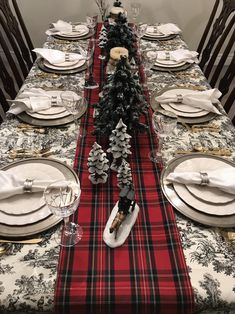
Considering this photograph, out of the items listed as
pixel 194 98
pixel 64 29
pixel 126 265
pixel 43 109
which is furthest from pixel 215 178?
pixel 64 29

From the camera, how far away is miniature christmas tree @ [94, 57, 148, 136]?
0.97m

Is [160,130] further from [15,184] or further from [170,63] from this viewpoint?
[170,63]

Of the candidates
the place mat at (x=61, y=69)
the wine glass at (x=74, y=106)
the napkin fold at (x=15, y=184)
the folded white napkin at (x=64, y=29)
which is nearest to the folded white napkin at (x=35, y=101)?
the wine glass at (x=74, y=106)

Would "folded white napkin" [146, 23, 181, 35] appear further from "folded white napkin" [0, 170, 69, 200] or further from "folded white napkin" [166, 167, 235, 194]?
"folded white napkin" [0, 170, 69, 200]

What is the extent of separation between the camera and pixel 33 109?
3.70 ft

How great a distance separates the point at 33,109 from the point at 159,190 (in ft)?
1.88

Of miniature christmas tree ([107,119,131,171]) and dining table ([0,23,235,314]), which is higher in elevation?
miniature christmas tree ([107,119,131,171])

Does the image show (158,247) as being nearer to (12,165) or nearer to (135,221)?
(135,221)

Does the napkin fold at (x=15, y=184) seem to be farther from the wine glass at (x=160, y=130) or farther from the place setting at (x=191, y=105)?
the place setting at (x=191, y=105)

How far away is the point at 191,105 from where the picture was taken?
120 centimetres

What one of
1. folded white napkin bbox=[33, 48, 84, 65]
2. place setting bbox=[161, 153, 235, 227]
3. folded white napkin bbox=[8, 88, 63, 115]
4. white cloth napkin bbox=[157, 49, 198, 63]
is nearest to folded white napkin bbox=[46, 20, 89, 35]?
folded white napkin bbox=[33, 48, 84, 65]

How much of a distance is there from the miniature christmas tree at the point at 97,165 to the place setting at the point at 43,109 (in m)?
0.28

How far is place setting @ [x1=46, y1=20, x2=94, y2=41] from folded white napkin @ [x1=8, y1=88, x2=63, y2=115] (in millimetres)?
690

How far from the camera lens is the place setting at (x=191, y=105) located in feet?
3.77
